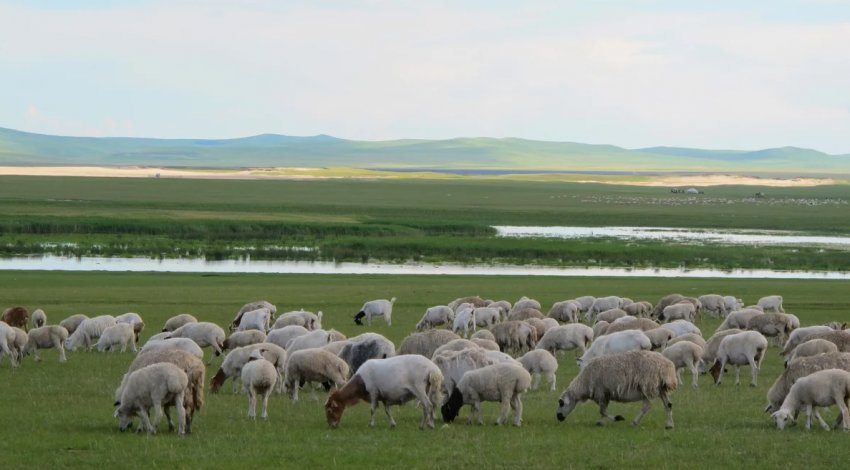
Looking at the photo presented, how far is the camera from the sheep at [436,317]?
89.4 feet

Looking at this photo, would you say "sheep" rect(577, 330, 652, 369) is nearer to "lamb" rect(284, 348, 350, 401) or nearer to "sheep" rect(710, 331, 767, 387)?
"sheep" rect(710, 331, 767, 387)

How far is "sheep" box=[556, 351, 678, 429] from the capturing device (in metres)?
14.8

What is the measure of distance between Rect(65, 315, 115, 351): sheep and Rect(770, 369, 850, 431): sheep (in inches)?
567

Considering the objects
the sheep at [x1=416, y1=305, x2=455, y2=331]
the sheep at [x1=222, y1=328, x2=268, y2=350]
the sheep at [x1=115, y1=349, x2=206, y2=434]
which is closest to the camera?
the sheep at [x1=115, y1=349, x2=206, y2=434]

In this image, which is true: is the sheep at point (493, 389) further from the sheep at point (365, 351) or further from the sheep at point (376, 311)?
the sheep at point (376, 311)

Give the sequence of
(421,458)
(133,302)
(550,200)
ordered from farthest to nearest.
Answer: (550,200), (133,302), (421,458)

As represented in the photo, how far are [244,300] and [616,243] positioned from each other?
1227 inches

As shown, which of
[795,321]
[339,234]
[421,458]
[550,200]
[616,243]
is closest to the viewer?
[421,458]

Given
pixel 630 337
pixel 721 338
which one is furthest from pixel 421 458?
pixel 721 338

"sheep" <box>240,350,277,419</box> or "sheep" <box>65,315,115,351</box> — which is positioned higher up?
"sheep" <box>240,350,277,419</box>

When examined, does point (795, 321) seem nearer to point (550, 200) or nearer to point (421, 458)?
point (421, 458)

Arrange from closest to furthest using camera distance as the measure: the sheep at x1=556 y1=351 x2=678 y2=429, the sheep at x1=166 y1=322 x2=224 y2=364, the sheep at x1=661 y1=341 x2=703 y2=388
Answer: the sheep at x1=556 y1=351 x2=678 y2=429 < the sheep at x1=661 y1=341 x2=703 y2=388 < the sheep at x1=166 y1=322 x2=224 y2=364

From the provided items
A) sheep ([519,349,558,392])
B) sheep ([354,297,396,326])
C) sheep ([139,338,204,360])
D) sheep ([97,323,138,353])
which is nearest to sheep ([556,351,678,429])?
sheep ([519,349,558,392])

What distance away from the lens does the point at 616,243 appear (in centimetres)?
6144
